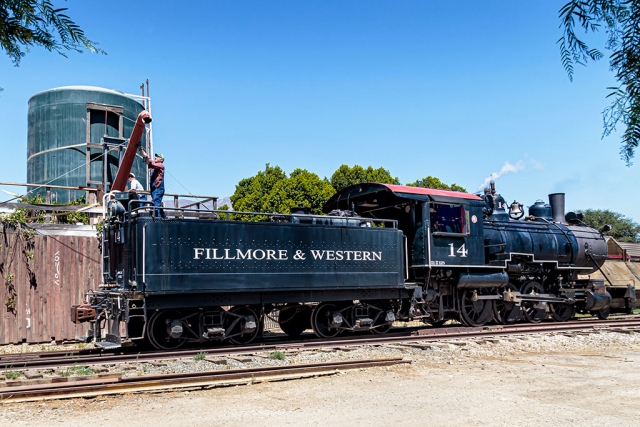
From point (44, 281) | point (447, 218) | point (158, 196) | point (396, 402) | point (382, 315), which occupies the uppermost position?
point (158, 196)

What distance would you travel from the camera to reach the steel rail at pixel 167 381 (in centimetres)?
647

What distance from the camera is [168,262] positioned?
10.3 m

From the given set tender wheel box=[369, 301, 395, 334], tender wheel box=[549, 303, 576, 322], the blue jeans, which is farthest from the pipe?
tender wheel box=[549, 303, 576, 322]

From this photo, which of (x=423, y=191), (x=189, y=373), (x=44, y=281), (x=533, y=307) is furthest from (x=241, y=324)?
(x=533, y=307)

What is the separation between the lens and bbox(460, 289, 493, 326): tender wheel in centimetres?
1441

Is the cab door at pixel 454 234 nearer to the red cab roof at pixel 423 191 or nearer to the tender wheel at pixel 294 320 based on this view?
the red cab roof at pixel 423 191

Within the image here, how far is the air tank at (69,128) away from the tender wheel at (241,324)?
17838 millimetres

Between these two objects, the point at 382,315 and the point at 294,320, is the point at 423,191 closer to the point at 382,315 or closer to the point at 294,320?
the point at 382,315

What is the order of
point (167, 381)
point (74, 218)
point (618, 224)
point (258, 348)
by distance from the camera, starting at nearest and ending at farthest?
point (167, 381) < point (258, 348) < point (74, 218) < point (618, 224)

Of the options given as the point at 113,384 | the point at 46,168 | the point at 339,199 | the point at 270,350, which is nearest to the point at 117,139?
the point at 46,168

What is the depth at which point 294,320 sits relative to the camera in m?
13.2

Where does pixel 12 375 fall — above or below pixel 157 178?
below

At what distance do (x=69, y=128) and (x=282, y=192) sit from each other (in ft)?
60.5

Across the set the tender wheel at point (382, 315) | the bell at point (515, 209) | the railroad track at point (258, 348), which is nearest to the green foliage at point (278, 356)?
the railroad track at point (258, 348)
